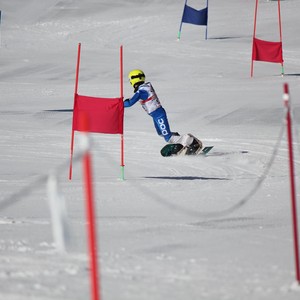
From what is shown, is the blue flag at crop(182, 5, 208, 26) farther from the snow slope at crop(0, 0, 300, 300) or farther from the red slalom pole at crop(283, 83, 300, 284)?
the red slalom pole at crop(283, 83, 300, 284)

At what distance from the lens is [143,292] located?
17.3 feet

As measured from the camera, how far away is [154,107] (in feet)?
46.3

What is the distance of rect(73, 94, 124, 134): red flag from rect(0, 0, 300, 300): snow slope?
730mm

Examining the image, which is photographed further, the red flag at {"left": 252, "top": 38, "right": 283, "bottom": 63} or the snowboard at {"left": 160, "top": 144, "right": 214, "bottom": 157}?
the red flag at {"left": 252, "top": 38, "right": 283, "bottom": 63}

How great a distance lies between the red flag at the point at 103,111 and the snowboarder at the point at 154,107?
59.9 inches

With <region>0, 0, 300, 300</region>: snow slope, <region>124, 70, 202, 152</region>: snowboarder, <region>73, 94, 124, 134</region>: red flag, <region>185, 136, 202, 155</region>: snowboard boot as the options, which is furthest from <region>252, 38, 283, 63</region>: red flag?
<region>73, 94, 124, 134</region>: red flag

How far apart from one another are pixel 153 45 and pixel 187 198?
1911cm

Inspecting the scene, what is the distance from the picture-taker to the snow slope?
578 cm

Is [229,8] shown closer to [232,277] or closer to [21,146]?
[21,146]

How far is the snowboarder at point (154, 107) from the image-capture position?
44.7ft

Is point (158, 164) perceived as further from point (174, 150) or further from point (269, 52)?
point (269, 52)

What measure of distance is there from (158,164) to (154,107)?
3.70ft

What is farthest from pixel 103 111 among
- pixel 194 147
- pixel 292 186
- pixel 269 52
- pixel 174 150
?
pixel 269 52

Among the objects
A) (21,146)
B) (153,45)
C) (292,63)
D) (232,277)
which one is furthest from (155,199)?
(153,45)
